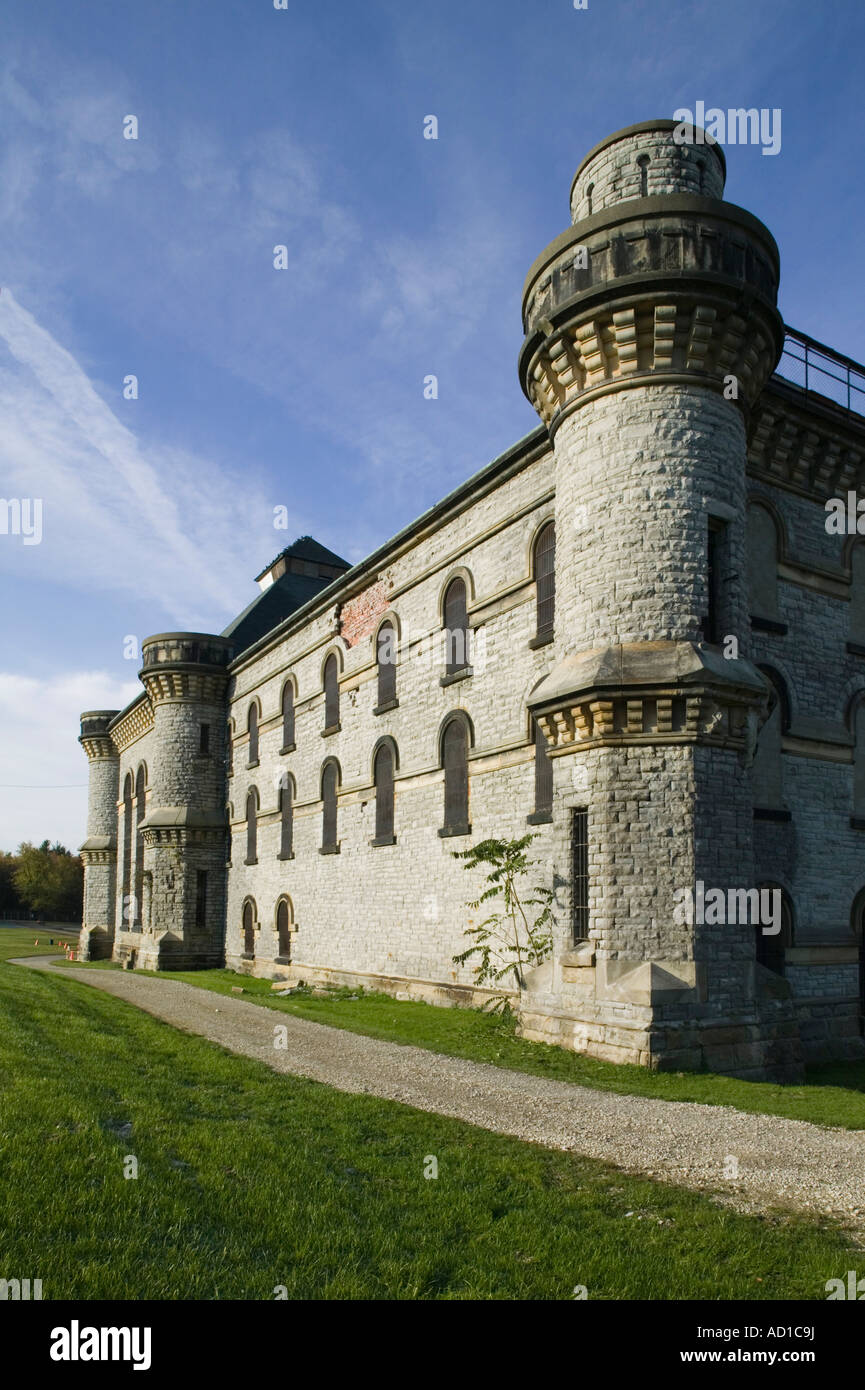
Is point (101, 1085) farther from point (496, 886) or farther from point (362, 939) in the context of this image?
point (362, 939)

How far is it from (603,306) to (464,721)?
823 centimetres

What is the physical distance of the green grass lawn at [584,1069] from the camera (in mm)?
10094

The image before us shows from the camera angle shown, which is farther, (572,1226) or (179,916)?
(179,916)

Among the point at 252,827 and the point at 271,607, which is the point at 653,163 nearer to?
the point at 252,827

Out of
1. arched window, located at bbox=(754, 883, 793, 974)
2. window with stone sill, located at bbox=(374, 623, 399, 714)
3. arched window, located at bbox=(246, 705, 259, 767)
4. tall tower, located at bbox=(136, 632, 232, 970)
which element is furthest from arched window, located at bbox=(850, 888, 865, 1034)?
tall tower, located at bbox=(136, 632, 232, 970)

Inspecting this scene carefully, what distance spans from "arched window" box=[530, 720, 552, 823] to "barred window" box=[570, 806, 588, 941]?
2.34 metres

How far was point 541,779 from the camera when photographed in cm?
1603

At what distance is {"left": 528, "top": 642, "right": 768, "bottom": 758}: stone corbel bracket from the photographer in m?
12.4

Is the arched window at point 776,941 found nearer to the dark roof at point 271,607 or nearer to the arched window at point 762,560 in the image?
the arched window at point 762,560

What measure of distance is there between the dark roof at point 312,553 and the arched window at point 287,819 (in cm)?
1333

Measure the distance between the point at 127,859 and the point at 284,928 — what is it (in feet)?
61.6

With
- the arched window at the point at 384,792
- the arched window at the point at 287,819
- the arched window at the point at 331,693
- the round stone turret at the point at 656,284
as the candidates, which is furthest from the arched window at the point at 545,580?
the arched window at the point at 287,819
